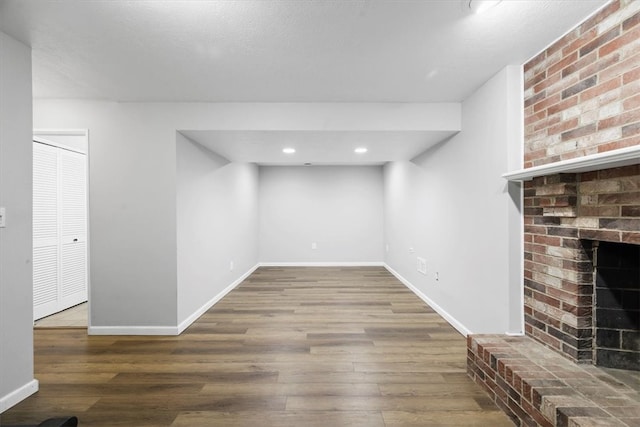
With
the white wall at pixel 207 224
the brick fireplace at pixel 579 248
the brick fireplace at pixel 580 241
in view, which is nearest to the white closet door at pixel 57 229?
the white wall at pixel 207 224

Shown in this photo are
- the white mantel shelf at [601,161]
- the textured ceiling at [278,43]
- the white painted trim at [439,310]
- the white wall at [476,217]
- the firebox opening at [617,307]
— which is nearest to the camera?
the white mantel shelf at [601,161]

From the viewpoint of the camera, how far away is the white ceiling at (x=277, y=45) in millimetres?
1606

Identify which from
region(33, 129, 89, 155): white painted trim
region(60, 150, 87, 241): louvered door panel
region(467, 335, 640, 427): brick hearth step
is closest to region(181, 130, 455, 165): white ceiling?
region(33, 129, 89, 155): white painted trim

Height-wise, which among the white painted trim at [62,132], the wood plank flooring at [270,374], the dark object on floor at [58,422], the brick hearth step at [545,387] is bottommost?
the wood plank flooring at [270,374]

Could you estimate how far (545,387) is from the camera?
5.05 ft

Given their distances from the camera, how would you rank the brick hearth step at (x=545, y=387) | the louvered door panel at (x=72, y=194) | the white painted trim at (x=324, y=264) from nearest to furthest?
the brick hearth step at (x=545, y=387)
the louvered door panel at (x=72, y=194)
the white painted trim at (x=324, y=264)

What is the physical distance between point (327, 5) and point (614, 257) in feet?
6.86

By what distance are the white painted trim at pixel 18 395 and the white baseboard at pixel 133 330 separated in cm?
87

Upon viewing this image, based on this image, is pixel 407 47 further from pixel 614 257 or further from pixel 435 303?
pixel 435 303

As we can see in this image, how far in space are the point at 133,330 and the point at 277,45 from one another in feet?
9.26

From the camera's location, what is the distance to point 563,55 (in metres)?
1.89

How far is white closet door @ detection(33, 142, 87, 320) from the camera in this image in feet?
10.9

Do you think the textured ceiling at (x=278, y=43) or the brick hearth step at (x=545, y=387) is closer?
the brick hearth step at (x=545, y=387)

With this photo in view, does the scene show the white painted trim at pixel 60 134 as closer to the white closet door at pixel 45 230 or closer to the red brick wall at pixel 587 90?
the white closet door at pixel 45 230
